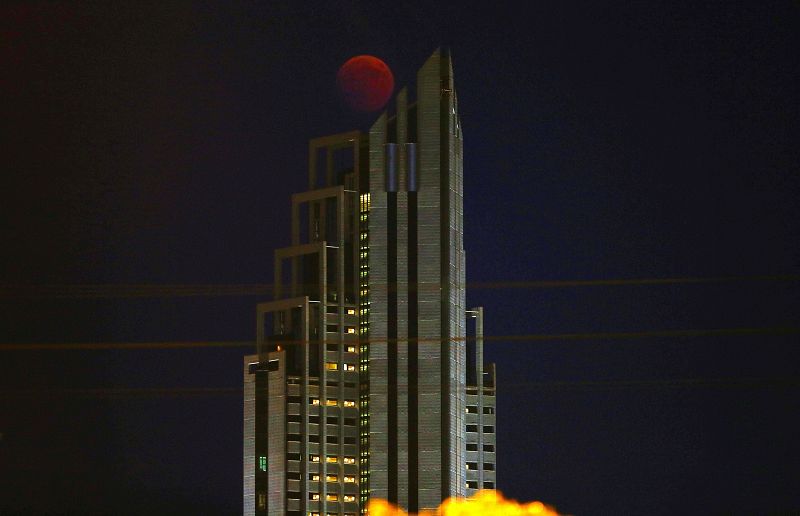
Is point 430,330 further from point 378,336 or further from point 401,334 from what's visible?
point 378,336

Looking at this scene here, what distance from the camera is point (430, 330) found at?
92.2 m

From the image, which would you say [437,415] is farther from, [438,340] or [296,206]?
[296,206]

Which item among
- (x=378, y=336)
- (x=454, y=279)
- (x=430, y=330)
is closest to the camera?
(x=430, y=330)

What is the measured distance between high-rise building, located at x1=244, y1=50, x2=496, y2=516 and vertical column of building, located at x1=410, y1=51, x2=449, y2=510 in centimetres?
8

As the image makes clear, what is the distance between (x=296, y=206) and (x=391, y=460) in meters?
16.3

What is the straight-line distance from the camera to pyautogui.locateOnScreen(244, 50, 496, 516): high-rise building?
304 ft

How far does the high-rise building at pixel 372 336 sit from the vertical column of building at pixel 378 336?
0.19ft

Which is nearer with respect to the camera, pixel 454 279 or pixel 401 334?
pixel 401 334

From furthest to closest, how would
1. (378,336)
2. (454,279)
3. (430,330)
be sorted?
1. (454,279)
2. (378,336)
3. (430,330)

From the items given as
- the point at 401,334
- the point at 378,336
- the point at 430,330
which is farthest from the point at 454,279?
the point at 378,336

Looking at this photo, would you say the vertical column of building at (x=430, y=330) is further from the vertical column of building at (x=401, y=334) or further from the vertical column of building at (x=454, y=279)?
the vertical column of building at (x=401, y=334)

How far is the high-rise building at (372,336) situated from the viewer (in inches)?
3652

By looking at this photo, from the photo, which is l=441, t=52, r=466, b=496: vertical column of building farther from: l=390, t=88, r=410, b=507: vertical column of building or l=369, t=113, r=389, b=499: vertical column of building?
l=369, t=113, r=389, b=499: vertical column of building

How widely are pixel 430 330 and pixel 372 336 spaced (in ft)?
11.9
